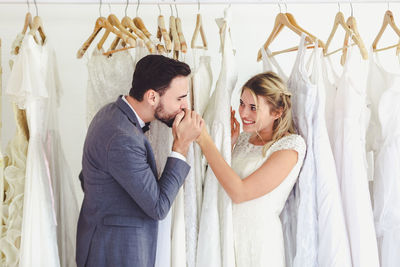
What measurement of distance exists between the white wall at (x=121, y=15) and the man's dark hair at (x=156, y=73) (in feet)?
2.68

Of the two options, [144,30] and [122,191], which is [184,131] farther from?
[144,30]

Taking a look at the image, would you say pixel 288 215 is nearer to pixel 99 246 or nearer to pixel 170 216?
pixel 170 216

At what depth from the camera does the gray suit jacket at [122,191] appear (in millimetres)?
1569

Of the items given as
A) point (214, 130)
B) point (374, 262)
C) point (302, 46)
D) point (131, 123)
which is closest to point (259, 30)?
point (302, 46)

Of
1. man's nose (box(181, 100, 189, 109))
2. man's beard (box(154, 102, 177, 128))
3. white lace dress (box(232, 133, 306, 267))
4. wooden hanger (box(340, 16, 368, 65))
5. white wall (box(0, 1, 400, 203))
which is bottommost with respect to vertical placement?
white lace dress (box(232, 133, 306, 267))

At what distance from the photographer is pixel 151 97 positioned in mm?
1670

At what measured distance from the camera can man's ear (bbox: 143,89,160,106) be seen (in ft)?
5.46

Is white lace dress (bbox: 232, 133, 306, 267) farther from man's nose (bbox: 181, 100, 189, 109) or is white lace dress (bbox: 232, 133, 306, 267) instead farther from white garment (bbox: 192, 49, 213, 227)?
man's nose (bbox: 181, 100, 189, 109)

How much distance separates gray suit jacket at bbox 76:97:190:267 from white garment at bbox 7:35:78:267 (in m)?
0.13

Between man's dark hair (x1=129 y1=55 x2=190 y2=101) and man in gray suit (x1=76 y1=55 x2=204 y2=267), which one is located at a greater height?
man's dark hair (x1=129 y1=55 x2=190 y2=101)

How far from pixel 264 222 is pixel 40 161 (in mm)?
833

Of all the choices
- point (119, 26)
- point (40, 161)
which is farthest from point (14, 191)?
point (119, 26)

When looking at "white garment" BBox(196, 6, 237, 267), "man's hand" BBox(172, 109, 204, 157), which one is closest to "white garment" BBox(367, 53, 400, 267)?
"white garment" BBox(196, 6, 237, 267)

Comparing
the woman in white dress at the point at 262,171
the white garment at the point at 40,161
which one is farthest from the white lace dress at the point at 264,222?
the white garment at the point at 40,161
